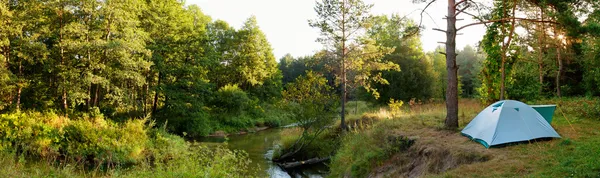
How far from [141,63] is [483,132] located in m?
16.3

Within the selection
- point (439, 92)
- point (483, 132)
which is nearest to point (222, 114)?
point (439, 92)

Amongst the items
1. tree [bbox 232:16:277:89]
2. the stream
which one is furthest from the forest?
tree [bbox 232:16:277:89]

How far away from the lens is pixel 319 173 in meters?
14.1

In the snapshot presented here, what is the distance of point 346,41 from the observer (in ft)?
57.4

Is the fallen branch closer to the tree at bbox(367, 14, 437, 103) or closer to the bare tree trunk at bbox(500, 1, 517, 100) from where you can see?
the bare tree trunk at bbox(500, 1, 517, 100)

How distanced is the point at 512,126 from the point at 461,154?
148 centimetres

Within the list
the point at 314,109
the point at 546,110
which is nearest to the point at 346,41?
the point at 314,109

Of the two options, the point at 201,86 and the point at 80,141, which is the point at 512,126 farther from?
the point at 201,86

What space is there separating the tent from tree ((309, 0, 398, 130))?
856cm

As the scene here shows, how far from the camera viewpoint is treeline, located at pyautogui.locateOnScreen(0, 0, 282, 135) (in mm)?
16531

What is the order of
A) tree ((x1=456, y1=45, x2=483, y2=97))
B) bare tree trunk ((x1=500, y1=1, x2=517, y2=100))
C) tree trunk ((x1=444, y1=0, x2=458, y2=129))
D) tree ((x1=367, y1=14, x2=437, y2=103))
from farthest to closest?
1. tree ((x1=456, y1=45, x2=483, y2=97))
2. tree ((x1=367, y1=14, x2=437, y2=103))
3. bare tree trunk ((x1=500, y1=1, x2=517, y2=100))
4. tree trunk ((x1=444, y1=0, x2=458, y2=129))

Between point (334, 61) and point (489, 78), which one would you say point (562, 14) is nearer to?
point (489, 78)

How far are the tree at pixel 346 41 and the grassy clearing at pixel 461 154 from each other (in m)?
4.56

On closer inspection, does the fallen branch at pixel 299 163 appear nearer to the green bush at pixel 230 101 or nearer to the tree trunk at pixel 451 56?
the tree trunk at pixel 451 56
